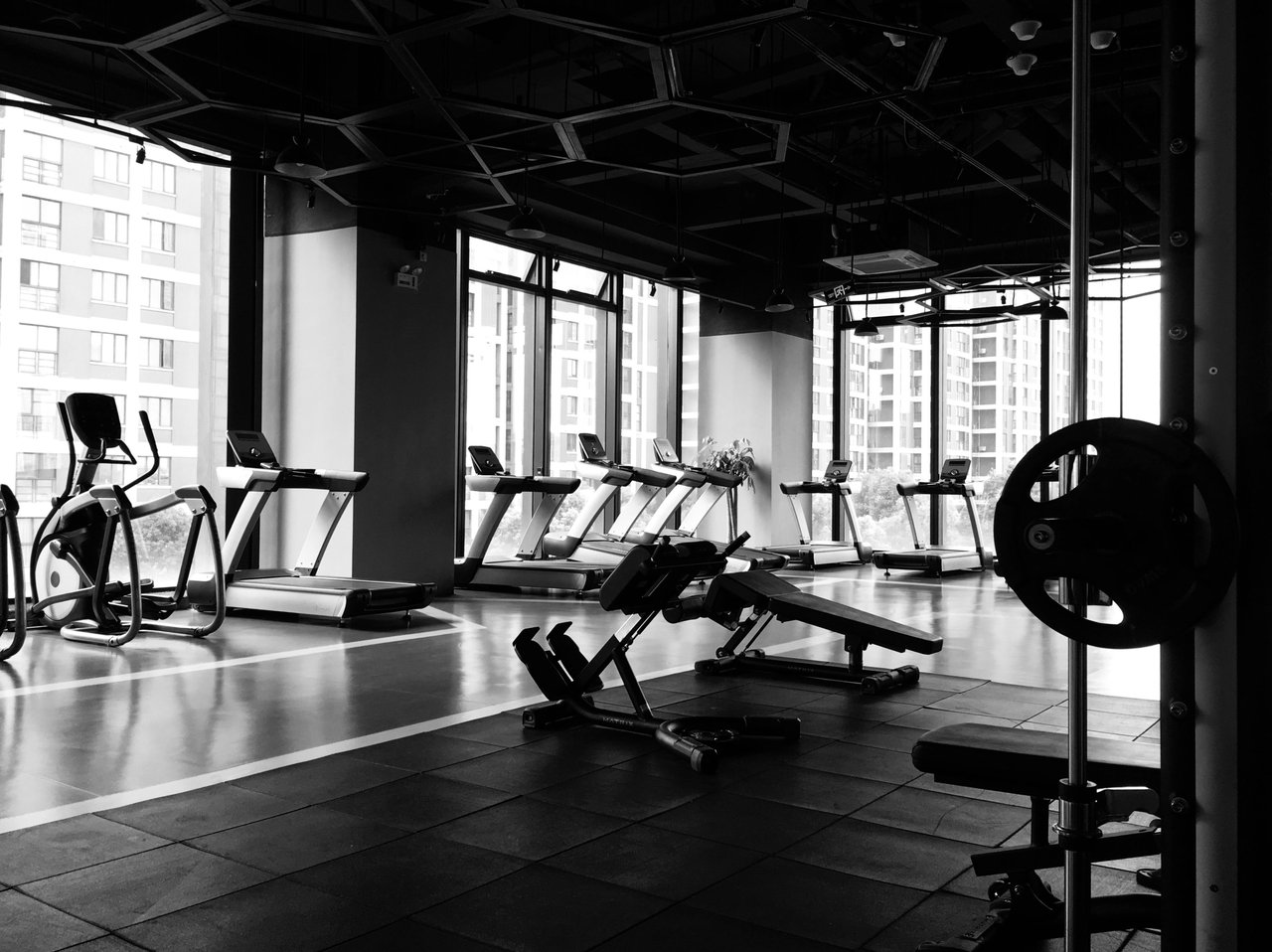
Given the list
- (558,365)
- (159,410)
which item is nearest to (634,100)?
(159,410)

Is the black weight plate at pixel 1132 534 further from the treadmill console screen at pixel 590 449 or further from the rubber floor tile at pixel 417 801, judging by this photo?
the treadmill console screen at pixel 590 449

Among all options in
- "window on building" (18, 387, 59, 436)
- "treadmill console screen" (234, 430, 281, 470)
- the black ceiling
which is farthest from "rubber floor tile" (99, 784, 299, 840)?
"window on building" (18, 387, 59, 436)

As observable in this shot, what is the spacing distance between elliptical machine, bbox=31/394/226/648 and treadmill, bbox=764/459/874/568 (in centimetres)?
733

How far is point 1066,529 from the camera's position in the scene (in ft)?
5.13

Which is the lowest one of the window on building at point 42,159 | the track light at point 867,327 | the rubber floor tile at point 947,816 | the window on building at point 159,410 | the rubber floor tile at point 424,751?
the rubber floor tile at point 947,816

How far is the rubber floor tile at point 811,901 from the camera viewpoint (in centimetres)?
241

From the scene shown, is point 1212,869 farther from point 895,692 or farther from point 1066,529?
point 895,692

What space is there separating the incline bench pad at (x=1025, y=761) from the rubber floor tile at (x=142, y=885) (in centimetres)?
174

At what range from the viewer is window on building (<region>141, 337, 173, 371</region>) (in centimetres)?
817

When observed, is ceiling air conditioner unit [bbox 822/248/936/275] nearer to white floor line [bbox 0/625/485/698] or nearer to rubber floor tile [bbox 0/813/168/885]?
white floor line [bbox 0/625/485/698]

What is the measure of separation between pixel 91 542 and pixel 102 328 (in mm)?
1920

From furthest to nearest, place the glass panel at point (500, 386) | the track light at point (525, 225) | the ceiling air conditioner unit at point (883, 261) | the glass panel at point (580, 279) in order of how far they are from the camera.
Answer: the glass panel at point (580, 279), the glass panel at point (500, 386), the ceiling air conditioner unit at point (883, 261), the track light at point (525, 225)

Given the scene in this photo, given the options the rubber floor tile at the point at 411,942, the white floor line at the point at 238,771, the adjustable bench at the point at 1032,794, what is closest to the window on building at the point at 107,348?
the white floor line at the point at 238,771

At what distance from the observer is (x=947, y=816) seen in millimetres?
3270
